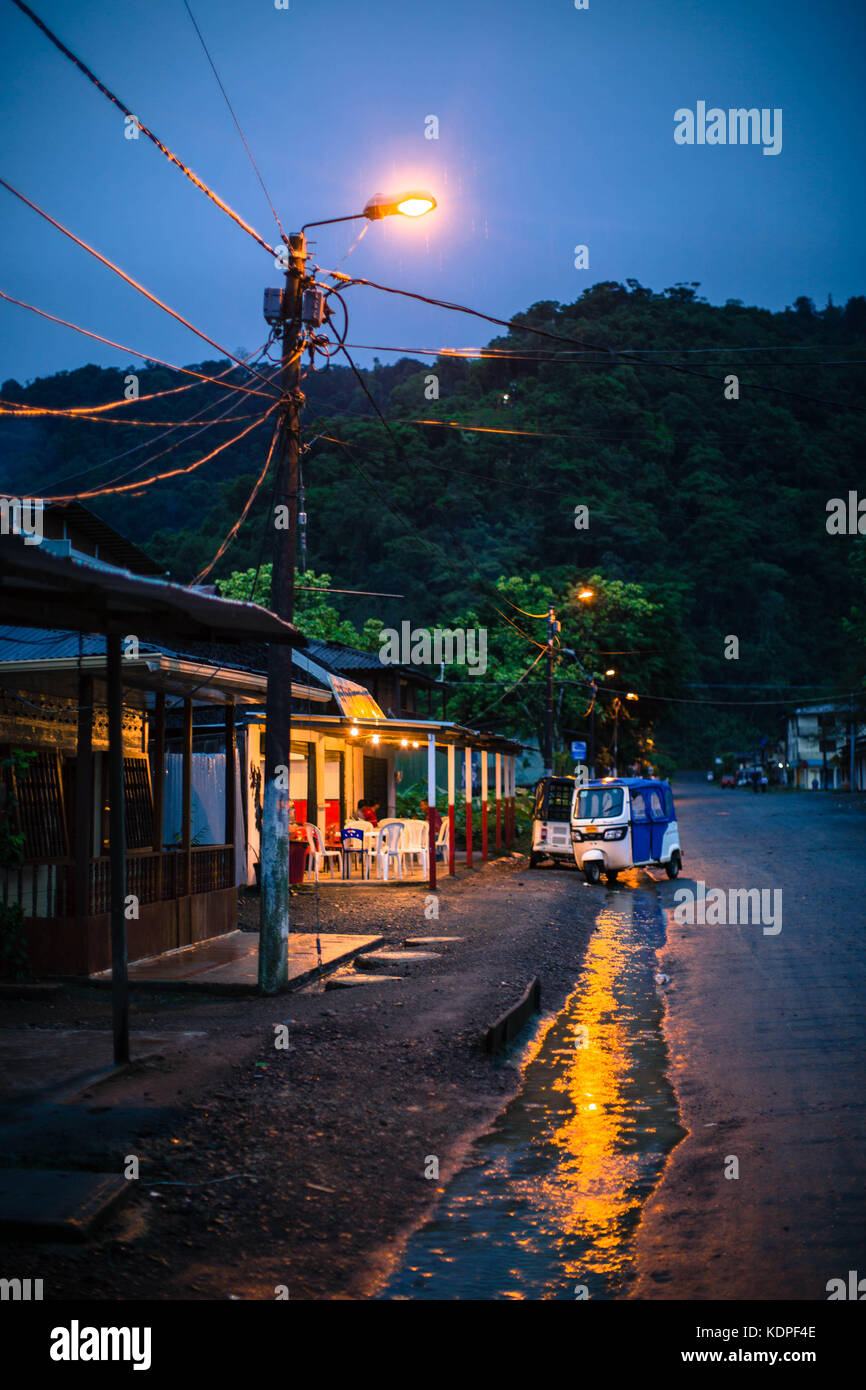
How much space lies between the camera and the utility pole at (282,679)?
1092cm

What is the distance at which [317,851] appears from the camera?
19.6 meters

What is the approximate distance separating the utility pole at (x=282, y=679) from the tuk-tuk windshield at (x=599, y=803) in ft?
41.0

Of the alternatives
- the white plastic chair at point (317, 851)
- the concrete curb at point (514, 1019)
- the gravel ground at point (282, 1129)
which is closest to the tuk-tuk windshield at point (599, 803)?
the white plastic chair at point (317, 851)

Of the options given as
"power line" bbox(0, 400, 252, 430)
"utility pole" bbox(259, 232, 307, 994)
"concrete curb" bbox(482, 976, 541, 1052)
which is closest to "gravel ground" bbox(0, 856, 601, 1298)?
"concrete curb" bbox(482, 976, 541, 1052)

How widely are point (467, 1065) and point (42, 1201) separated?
4.05 meters

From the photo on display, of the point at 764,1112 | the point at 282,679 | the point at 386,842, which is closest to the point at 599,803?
the point at 386,842

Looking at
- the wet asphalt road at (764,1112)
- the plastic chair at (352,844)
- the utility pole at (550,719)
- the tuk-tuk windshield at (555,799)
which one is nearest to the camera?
the wet asphalt road at (764,1112)

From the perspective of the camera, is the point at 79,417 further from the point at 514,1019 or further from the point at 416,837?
the point at 416,837

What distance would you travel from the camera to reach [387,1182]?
6105mm

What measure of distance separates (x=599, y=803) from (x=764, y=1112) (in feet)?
53.0

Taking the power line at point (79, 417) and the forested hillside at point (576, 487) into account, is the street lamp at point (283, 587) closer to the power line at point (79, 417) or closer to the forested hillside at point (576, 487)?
the power line at point (79, 417)

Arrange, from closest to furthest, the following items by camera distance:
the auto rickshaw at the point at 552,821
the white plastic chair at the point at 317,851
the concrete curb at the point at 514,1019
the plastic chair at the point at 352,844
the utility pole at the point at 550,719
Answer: the concrete curb at the point at 514,1019 → the white plastic chair at the point at 317,851 → the plastic chair at the point at 352,844 → the auto rickshaw at the point at 552,821 → the utility pole at the point at 550,719

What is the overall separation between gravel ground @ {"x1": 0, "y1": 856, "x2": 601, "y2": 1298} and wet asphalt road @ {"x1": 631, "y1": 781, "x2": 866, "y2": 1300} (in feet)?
4.13
